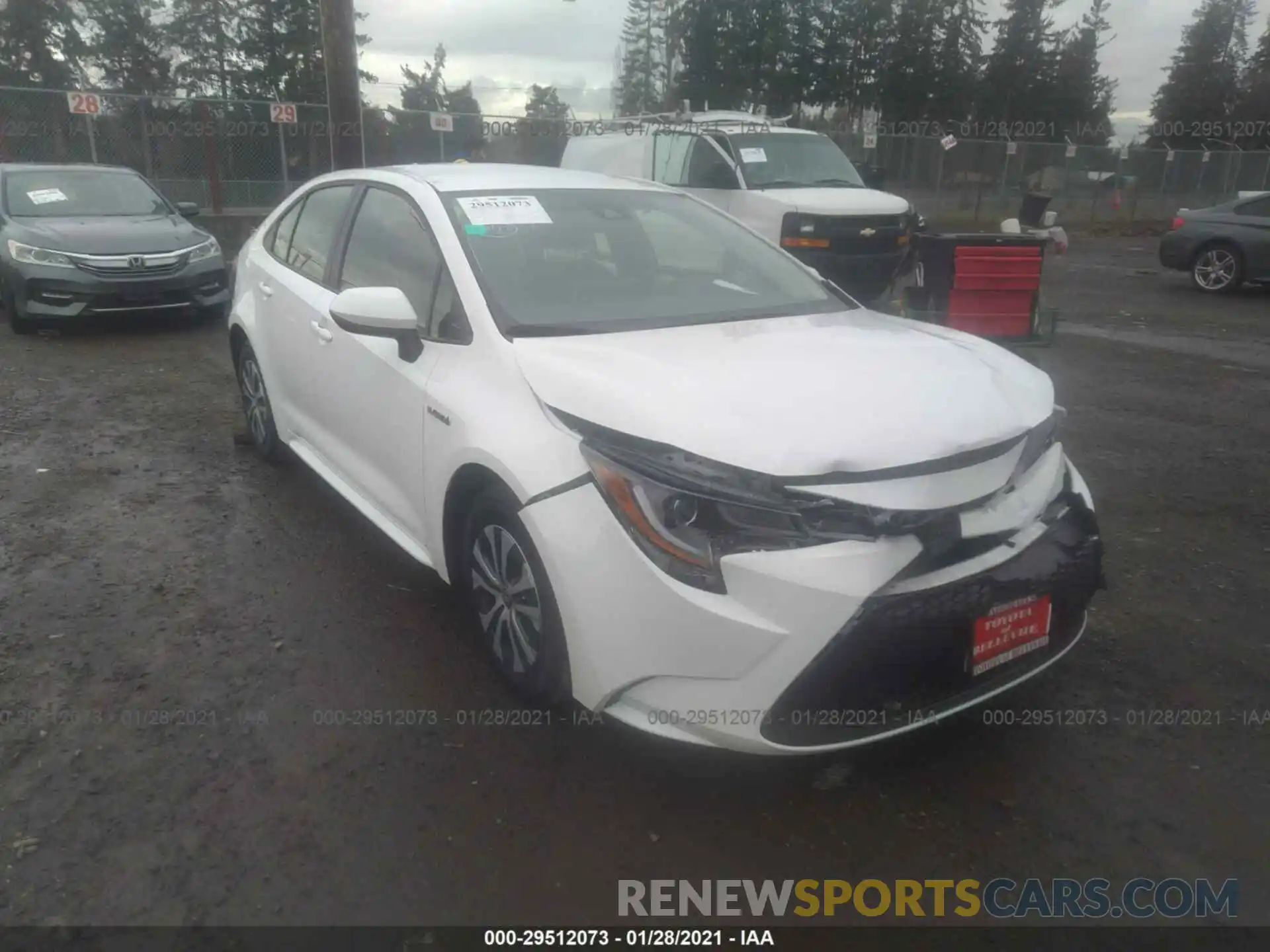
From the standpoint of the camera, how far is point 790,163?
37.4 feet

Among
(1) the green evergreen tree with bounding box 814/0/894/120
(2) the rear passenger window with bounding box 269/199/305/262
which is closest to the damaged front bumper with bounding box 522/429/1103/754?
(2) the rear passenger window with bounding box 269/199/305/262

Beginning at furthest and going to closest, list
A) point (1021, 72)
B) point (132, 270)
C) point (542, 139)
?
point (1021, 72) → point (542, 139) → point (132, 270)

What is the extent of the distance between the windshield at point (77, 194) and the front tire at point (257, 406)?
5.34 metres

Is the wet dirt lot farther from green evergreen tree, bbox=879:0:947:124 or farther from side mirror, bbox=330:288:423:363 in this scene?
green evergreen tree, bbox=879:0:947:124

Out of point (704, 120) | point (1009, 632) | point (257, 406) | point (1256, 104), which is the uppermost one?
point (1256, 104)

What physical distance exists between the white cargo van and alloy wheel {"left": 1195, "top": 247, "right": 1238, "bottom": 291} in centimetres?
457

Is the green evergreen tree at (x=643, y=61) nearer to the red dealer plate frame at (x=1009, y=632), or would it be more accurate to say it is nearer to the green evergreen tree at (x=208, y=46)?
the green evergreen tree at (x=208, y=46)

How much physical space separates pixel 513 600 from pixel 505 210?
1552mm

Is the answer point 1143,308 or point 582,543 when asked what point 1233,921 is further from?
point 1143,308

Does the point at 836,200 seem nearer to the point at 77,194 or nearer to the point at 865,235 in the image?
the point at 865,235

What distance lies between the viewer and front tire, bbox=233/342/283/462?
16.8 feet

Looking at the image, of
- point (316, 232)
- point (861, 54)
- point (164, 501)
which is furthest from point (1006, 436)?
point (861, 54)

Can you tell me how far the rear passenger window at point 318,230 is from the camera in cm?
434

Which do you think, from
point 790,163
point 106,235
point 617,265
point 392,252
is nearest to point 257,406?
point 392,252
